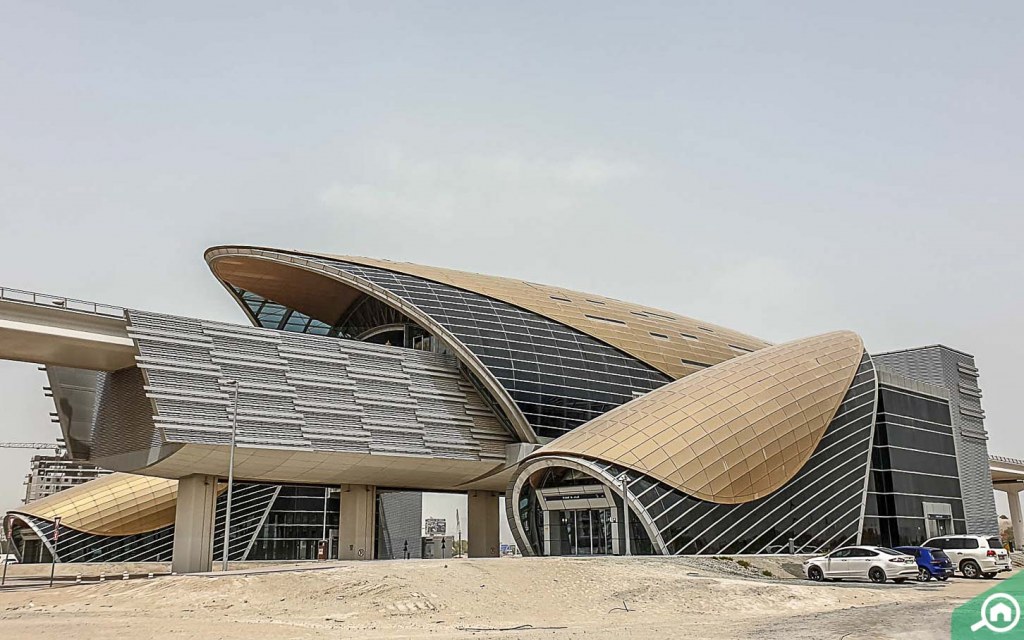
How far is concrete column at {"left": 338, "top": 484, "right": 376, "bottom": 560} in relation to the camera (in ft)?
167

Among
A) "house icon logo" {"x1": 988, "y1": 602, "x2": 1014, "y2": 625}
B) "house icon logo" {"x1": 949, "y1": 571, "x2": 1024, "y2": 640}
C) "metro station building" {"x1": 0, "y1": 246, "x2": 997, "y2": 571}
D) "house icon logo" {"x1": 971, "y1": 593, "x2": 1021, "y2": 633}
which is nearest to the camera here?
"house icon logo" {"x1": 949, "y1": 571, "x2": 1024, "y2": 640}

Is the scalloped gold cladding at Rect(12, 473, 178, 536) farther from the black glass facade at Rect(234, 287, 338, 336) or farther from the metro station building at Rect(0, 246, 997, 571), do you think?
the black glass facade at Rect(234, 287, 338, 336)

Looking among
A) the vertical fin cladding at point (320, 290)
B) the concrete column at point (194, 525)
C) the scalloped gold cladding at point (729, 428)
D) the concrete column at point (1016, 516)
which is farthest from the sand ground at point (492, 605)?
the concrete column at point (1016, 516)

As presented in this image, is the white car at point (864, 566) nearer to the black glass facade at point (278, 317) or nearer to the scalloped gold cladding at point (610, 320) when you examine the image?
the scalloped gold cladding at point (610, 320)

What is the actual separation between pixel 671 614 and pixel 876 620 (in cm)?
519

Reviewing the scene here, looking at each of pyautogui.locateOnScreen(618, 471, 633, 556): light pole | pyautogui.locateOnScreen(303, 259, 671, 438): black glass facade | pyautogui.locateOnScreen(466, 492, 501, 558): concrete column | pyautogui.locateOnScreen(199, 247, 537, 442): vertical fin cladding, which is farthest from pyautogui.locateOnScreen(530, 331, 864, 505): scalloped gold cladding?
pyautogui.locateOnScreen(466, 492, 501, 558): concrete column

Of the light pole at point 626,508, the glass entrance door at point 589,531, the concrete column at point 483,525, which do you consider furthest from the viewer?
the concrete column at point 483,525

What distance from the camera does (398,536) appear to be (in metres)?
73.5

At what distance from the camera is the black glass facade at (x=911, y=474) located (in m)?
42.8

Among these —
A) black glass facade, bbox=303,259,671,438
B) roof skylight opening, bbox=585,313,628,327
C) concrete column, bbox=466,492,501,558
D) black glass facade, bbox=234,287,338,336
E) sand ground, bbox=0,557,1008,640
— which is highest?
black glass facade, bbox=234,287,338,336

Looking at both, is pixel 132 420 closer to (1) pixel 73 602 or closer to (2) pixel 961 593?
(1) pixel 73 602

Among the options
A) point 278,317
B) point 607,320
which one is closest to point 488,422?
point 607,320

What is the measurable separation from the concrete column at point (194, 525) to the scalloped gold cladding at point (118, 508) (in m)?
13.2

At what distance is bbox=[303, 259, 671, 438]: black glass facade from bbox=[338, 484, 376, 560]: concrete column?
10870mm
